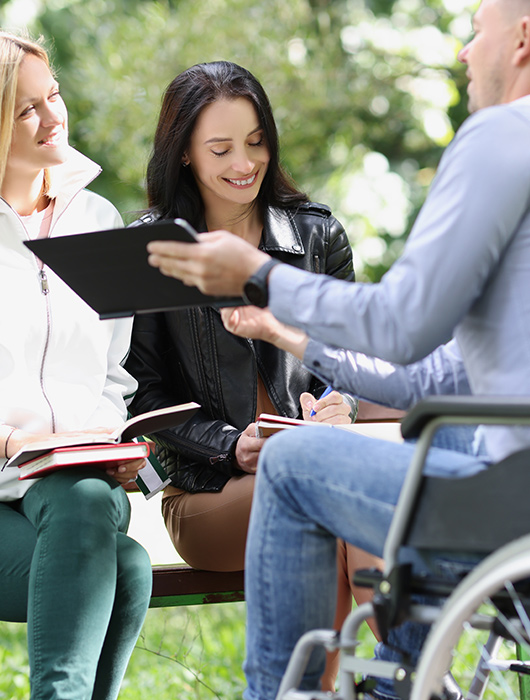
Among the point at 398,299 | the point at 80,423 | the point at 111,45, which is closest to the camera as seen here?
the point at 398,299

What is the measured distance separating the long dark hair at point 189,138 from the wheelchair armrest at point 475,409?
1.64 metres

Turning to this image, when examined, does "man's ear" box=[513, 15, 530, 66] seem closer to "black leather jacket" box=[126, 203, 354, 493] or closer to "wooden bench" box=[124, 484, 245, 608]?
"black leather jacket" box=[126, 203, 354, 493]

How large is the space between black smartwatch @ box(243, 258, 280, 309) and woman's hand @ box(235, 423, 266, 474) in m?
0.85

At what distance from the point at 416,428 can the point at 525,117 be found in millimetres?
532

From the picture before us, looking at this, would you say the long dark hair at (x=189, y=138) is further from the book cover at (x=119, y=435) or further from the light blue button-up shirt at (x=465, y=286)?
the light blue button-up shirt at (x=465, y=286)

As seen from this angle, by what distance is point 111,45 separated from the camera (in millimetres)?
9117

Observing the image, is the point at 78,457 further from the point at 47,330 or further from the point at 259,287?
the point at 259,287

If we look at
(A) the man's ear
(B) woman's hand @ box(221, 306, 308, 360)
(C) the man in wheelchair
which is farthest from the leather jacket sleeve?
(A) the man's ear

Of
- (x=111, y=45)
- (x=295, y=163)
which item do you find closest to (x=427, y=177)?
(x=295, y=163)

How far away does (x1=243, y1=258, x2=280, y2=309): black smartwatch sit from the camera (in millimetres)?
1683

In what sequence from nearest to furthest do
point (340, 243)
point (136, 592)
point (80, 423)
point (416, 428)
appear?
1. point (416, 428)
2. point (136, 592)
3. point (80, 423)
4. point (340, 243)

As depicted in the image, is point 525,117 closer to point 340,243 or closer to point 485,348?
point 485,348

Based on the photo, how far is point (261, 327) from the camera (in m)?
1.94

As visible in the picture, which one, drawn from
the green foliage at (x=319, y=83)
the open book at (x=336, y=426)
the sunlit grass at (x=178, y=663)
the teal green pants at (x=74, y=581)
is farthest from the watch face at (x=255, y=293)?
the green foliage at (x=319, y=83)
